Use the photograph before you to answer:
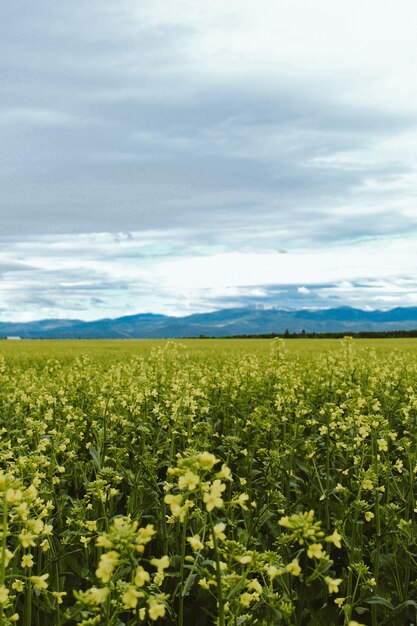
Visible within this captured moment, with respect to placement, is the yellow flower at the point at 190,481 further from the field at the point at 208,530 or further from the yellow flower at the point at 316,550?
the yellow flower at the point at 316,550

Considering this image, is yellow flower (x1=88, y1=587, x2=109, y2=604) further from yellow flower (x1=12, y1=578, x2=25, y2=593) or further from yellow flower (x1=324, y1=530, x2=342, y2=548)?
yellow flower (x1=12, y1=578, x2=25, y2=593)

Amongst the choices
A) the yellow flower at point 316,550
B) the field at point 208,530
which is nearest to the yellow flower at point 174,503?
the field at point 208,530

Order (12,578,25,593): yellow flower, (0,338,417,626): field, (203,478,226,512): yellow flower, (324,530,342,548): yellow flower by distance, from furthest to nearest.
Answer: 1. (12,578,25,593): yellow flower
2. (0,338,417,626): field
3. (324,530,342,548): yellow flower
4. (203,478,226,512): yellow flower

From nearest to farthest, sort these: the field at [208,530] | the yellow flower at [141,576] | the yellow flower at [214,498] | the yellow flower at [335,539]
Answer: the yellow flower at [141,576] < the yellow flower at [214,498] < the yellow flower at [335,539] < the field at [208,530]

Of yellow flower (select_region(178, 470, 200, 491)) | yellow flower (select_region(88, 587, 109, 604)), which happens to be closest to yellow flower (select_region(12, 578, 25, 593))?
yellow flower (select_region(88, 587, 109, 604))

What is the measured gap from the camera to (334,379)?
34.2ft

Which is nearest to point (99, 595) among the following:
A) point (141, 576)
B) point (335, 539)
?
point (141, 576)

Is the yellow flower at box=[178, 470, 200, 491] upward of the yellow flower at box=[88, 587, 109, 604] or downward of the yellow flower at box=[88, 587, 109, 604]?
upward

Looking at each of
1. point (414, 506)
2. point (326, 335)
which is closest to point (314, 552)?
point (414, 506)

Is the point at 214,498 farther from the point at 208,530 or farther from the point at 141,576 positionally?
the point at 208,530

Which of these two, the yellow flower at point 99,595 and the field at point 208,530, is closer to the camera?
the yellow flower at point 99,595

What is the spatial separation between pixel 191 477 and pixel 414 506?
5189 millimetres

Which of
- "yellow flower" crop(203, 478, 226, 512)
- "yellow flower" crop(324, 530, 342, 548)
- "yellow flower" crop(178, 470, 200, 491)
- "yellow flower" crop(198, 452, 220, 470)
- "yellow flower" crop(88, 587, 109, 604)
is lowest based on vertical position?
"yellow flower" crop(88, 587, 109, 604)

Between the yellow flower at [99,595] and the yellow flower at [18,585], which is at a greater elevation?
the yellow flower at [99,595]
